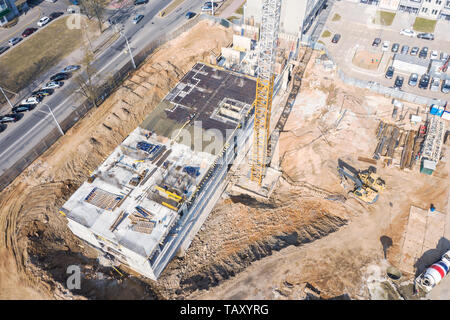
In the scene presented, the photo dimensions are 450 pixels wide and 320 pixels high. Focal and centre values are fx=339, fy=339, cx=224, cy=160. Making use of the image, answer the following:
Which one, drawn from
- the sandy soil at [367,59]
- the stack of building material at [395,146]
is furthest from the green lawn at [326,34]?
the stack of building material at [395,146]

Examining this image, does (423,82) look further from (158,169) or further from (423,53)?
(158,169)

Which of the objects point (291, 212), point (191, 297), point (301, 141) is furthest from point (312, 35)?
point (191, 297)

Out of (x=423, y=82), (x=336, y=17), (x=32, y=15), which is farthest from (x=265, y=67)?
(x=32, y=15)

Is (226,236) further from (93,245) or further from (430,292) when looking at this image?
(430,292)

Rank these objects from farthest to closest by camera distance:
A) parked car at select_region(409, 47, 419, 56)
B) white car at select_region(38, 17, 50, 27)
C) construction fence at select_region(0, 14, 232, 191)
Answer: white car at select_region(38, 17, 50, 27), parked car at select_region(409, 47, 419, 56), construction fence at select_region(0, 14, 232, 191)

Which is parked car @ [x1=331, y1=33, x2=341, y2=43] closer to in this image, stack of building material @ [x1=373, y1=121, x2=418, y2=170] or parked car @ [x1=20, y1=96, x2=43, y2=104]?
stack of building material @ [x1=373, y1=121, x2=418, y2=170]

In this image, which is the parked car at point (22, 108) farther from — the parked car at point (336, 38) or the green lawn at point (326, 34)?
the parked car at point (336, 38)

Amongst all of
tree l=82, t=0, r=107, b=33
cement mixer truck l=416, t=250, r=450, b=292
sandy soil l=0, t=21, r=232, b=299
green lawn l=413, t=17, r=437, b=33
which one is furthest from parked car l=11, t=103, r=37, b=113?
green lawn l=413, t=17, r=437, b=33

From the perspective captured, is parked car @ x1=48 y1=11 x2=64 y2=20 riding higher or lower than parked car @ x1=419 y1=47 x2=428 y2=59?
higher
